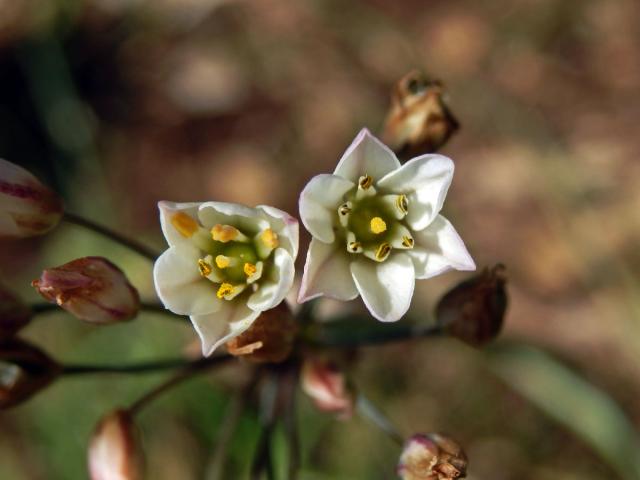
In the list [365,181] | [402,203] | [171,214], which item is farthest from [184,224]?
[402,203]

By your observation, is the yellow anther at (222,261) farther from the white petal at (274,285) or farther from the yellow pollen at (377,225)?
the yellow pollen at (377,225)

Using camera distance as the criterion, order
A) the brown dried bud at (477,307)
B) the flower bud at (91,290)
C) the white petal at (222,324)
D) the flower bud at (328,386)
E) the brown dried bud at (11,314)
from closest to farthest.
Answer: the white petal at (222,324) < the flower bud at (91,290) < the brown dried bud at (477,307) < the brown dried bud at (11,314) < the flower bud at (328,386)

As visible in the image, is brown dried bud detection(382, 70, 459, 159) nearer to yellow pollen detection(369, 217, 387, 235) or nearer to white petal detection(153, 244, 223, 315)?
yellow pollen detection(369, 217, 387, 235)

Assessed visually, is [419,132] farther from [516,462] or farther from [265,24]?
[265,24]

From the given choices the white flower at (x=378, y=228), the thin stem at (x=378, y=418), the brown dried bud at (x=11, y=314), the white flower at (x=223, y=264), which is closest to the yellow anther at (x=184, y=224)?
the white flower at (x=223, y=264)

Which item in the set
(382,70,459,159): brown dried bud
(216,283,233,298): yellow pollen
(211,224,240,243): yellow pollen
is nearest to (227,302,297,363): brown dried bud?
(216,283,233,298): yellow pollen

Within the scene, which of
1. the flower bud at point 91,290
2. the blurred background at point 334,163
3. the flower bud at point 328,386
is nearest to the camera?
the flower bud at point 91,290

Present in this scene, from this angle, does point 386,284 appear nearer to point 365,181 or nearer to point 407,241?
point 407,241
